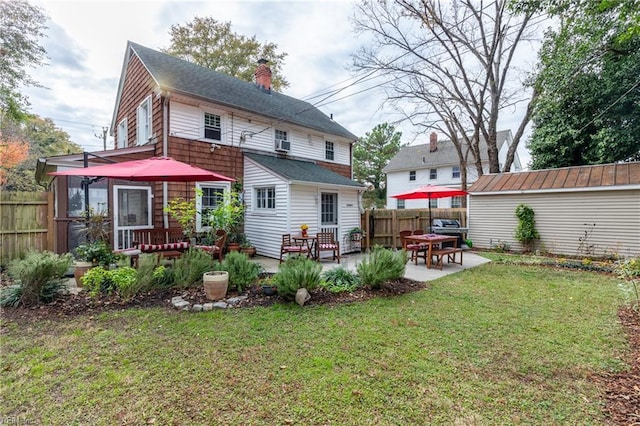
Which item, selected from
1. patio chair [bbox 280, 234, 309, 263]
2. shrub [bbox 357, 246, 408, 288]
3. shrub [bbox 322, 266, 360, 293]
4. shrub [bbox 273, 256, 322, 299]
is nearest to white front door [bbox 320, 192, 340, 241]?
patio chair [bbox 280, 234, 309, 263]

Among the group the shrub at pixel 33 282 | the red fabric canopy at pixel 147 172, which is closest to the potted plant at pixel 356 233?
the red fabric canopy at pixel 147 172

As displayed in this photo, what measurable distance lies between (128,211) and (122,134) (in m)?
5.81

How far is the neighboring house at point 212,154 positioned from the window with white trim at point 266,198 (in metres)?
0.03

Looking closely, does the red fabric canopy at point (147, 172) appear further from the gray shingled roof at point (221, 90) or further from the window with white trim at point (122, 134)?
the window with white trim at point (122, 134)

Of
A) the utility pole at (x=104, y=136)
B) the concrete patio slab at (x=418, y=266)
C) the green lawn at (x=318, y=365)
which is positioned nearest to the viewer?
the green lawn at (x=318, y=365)

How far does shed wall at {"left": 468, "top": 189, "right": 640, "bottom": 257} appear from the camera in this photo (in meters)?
8.81

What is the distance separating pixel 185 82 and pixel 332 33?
5.14m

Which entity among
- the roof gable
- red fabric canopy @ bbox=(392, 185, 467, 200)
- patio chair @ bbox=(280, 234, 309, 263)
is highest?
the roof gable

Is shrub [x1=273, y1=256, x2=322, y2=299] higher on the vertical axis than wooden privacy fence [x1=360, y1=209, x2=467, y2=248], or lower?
lower

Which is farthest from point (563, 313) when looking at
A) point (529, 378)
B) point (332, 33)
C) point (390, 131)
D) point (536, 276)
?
point (390, 131)

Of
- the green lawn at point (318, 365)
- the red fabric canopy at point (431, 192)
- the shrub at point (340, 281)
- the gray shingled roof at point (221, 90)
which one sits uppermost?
the gray shingled roof at point (221, 90)

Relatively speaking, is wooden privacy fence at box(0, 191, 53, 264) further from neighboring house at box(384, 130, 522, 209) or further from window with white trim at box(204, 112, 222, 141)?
neighboring house at box(384, 130, 522, 209)

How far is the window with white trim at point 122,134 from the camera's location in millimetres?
11843

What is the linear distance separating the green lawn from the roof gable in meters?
6.59
